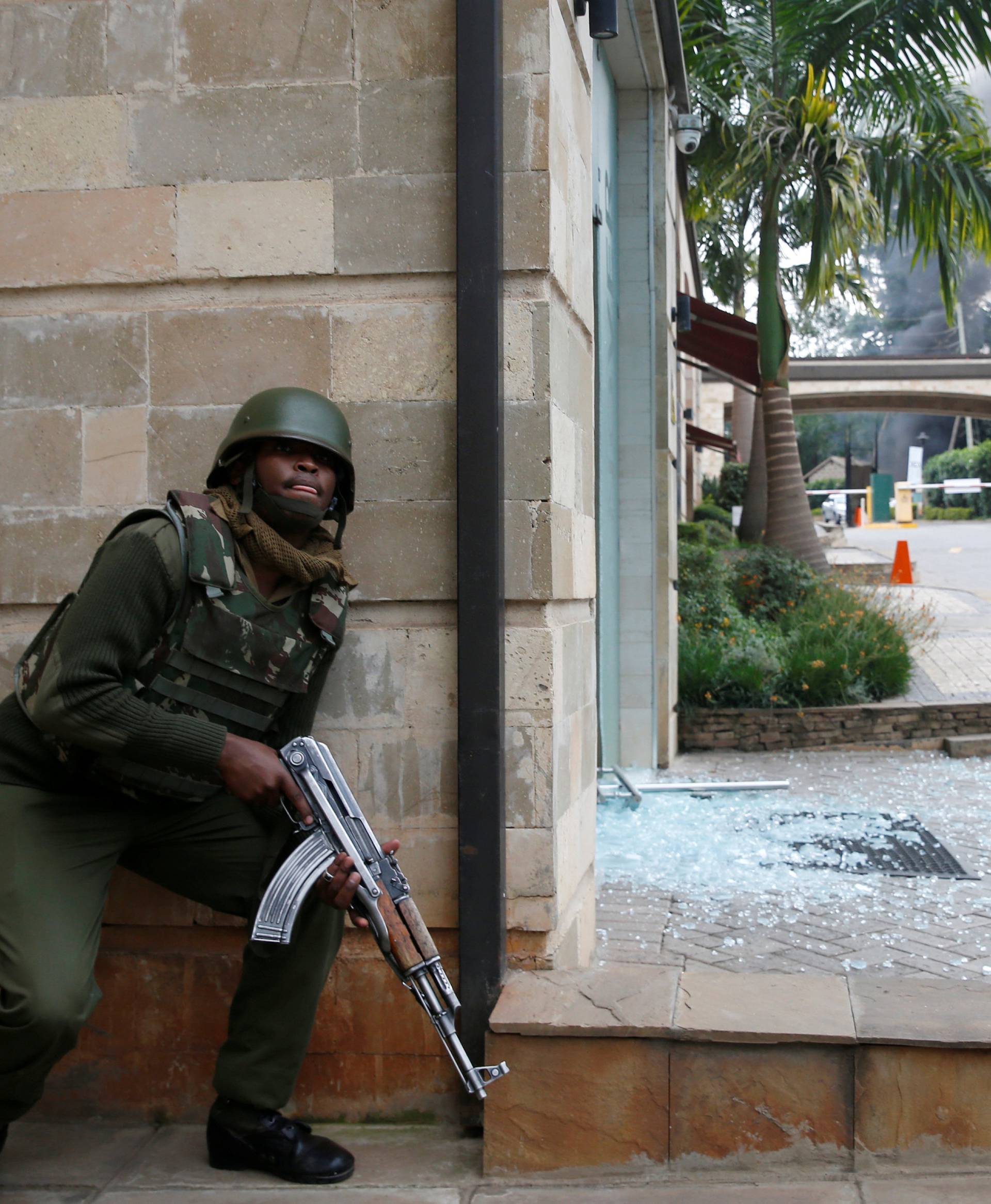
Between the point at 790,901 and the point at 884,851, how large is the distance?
105 centimetres

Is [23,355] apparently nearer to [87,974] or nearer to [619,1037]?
[87,974]

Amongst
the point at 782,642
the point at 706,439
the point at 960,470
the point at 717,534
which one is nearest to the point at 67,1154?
the point at 782,642

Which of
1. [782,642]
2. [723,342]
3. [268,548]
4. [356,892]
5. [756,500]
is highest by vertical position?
[723,342]

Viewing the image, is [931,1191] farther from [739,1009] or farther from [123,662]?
[123,662]

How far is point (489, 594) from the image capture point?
3102mm

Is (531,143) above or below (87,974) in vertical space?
above

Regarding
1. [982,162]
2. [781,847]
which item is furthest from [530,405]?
[982,162]

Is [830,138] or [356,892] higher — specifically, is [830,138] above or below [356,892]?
above

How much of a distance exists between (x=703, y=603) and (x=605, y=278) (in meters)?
4.15

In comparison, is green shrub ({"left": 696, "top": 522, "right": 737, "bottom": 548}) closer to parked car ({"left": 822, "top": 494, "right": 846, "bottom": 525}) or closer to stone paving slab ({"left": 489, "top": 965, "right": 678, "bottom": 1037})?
stone paving slab ({"left": 489, "top": 965, "right": 678, "bottom": 1037})

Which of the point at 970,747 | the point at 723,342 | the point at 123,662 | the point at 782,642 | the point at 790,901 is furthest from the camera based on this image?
the point at 723,342

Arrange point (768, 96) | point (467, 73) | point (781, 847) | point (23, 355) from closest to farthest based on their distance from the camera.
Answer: point (467, 73) → point (23, 355) → point (781, 847) → point (768, 96)

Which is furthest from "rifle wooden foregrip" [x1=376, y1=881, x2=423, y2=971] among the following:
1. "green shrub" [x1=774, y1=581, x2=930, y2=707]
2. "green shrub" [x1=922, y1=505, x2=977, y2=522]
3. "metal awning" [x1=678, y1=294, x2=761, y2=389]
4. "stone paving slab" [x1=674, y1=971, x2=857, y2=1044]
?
"green shrub" [x1=922, y1=505, x2=977, y2=522]

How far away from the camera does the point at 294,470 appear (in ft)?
9.54
